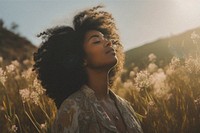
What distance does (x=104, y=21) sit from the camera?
16.4ft

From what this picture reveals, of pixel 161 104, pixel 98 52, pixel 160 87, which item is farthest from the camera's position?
pixel 160 87

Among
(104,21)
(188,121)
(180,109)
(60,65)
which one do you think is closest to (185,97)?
(180,109)

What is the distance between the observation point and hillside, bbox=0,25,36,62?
24234 millimetres

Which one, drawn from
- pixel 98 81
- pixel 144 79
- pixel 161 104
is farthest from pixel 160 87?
pixel 98 81

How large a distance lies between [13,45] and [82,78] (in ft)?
73.3

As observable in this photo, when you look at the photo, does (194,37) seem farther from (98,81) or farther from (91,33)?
(98,81)

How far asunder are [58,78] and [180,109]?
180 centimetres

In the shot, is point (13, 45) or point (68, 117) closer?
point (68, 117)

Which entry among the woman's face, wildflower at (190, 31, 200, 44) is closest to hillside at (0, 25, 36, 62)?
wildflower at (190, 31, 200, 44)

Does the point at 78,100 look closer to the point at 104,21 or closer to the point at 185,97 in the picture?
the point at 104,21

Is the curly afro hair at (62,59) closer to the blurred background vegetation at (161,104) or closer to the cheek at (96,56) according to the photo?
the cheek at (96,56)

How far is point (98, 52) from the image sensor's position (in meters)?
4.34

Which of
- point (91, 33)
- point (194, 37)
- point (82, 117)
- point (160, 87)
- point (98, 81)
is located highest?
point (91, 33)

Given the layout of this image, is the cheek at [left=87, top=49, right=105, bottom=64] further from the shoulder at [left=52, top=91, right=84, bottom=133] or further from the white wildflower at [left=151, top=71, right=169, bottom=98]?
the white wildflower at [left=151, top=71, right=169, bottom=98]
